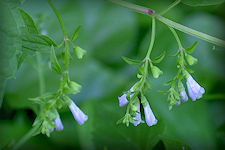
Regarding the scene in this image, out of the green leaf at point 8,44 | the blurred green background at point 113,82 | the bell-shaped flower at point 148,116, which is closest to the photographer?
the green leaf at point 8,44

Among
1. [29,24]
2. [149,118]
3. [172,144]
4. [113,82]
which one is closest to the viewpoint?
[29,24]

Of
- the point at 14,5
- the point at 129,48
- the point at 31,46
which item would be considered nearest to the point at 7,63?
the point at 31,46

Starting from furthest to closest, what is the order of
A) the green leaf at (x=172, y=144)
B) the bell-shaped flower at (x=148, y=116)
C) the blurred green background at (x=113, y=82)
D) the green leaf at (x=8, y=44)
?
the blurred green background at (x=113, y=82)
the green leaf at (x=172, y=144)
the bell-shaped flower at (x=148, y=116)
the green leaf at (x=8, y=44)

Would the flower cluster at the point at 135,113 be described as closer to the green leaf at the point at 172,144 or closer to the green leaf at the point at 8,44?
the green leaf at the point at 172,144

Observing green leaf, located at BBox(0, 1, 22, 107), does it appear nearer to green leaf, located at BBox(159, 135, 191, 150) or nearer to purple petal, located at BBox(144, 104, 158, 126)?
purple petal, located at BBox(144, 104, 158, 126)

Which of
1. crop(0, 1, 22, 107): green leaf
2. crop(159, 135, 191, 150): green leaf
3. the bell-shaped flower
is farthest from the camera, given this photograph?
crop(159, 135, 191, 150): green leaf

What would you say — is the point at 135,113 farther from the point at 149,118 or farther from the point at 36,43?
the point at 36,43

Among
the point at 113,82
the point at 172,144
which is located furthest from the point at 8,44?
the point at 113,82

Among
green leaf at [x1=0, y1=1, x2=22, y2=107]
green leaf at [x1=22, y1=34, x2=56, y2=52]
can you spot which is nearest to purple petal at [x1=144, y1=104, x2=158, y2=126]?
green leaf at [x1=22, y1=34, x2=56, y2=52]

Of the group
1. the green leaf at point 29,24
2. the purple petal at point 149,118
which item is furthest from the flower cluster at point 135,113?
the green leaf at point 29,24
